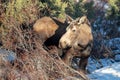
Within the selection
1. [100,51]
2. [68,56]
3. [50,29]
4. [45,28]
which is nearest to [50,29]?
[50,29]

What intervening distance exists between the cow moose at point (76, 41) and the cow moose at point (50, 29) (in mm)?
478

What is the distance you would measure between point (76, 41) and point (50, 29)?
3.61 feet

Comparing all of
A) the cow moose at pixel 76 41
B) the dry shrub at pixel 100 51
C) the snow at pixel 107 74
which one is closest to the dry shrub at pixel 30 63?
the snow at pixel 107 74

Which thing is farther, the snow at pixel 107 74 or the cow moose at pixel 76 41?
the cow moose at pixel 76 41

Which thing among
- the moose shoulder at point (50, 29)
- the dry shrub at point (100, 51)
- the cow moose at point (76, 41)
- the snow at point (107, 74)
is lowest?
the snow at point (107, 74)

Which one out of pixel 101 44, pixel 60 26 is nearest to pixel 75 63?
pixel 60 26

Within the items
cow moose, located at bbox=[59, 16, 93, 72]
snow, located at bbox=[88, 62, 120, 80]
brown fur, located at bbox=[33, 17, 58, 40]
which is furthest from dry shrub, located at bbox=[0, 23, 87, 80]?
brown fur, located at bbox=[33, 17, 58, 40]

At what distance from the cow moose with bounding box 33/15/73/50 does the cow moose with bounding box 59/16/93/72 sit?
48cm

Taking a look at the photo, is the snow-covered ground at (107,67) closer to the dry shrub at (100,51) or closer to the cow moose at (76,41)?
the dry shrub at (100,51)

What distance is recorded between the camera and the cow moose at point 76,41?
8727 mm

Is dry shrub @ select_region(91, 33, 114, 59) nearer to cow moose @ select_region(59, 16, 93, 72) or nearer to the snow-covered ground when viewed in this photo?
the snow-covered ground

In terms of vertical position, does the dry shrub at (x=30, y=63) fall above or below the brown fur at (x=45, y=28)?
below

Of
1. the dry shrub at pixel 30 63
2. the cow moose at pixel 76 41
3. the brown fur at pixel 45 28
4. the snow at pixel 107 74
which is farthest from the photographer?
the brown fur at pixel 45 28

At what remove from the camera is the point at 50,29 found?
379 inches
